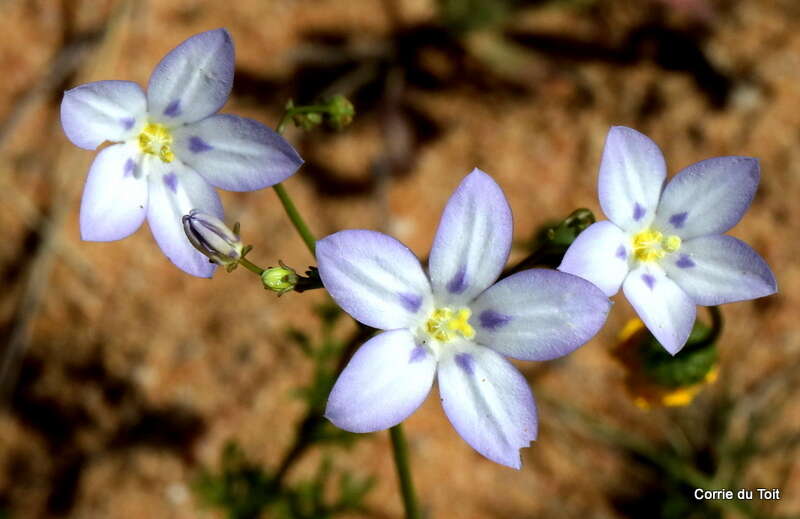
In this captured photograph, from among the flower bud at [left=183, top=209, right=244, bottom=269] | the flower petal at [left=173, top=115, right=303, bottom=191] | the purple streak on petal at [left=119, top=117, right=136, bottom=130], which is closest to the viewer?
the flower bud at [left=183, top=209, right=244, bottom=269]

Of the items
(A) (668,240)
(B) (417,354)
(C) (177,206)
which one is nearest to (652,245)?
(A) (668,240)

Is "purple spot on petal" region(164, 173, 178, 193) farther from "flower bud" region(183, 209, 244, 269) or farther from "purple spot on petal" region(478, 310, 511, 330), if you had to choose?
"purple spot on petal" region(478, 310, 511, 330)

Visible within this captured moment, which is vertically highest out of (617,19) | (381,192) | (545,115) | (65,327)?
(617,19)

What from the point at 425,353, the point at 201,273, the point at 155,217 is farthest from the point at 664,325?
the point at 155,217

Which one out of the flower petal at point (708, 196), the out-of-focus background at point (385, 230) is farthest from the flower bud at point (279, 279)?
the out-of-focus background at point (385, 230)

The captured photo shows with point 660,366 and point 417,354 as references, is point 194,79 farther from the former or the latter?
point 660,366

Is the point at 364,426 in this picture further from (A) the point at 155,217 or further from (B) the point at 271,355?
(B) the point at 271,355

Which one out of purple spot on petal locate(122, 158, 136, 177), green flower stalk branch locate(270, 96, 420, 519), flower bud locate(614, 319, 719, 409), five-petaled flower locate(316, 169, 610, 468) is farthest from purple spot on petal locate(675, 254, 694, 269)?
purple spot on petal locate(122, 158, 136, 177)
